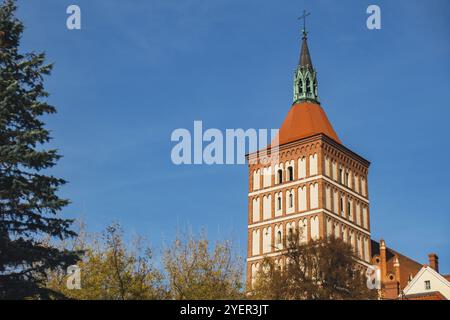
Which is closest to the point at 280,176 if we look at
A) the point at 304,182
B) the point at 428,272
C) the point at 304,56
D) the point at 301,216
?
the point at 304,182

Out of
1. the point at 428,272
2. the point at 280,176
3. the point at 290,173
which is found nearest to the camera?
the point at 428,272

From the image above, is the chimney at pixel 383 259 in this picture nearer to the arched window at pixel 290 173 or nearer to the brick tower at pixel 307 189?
the brick tower at pixel 307 189

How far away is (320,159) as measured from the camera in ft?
210

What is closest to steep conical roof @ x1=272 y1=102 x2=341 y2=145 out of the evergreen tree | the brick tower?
the brick tower

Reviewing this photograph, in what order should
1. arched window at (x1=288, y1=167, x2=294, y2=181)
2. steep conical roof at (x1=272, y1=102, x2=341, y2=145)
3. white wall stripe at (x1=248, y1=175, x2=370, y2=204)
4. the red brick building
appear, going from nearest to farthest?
1. the red brick building
2. white wall stripe at (x1=248, y1=175, x2=370, y2=204)
3. arched window at (x1=288, y1=167, x2=294, y2=181)
4. steep conical roof at (x1=272, y1=102, x2=341, y2=145)

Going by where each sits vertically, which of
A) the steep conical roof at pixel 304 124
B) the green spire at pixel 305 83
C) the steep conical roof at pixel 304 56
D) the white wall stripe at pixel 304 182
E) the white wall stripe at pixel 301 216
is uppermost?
the steep conical roof at pixel 304 56

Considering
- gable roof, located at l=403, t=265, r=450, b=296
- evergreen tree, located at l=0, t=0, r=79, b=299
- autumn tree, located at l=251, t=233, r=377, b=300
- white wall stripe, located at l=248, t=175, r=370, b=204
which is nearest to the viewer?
evergreen tree, located at l=0, t=0, r=79, b=299

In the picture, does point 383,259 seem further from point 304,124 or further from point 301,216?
point 304,124

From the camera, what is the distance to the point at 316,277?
1529 inches

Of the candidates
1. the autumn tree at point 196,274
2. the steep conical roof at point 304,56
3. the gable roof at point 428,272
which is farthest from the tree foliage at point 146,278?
the steep conical roof at point 304,56

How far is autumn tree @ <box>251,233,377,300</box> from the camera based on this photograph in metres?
37.2

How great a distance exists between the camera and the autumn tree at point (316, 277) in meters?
37.2

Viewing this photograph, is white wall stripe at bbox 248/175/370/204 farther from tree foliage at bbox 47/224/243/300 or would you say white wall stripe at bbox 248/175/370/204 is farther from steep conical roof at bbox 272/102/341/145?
tree foliage at bbox 47/224/243/300

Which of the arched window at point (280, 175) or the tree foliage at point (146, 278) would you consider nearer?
the tree foliage at point (146, 278)
